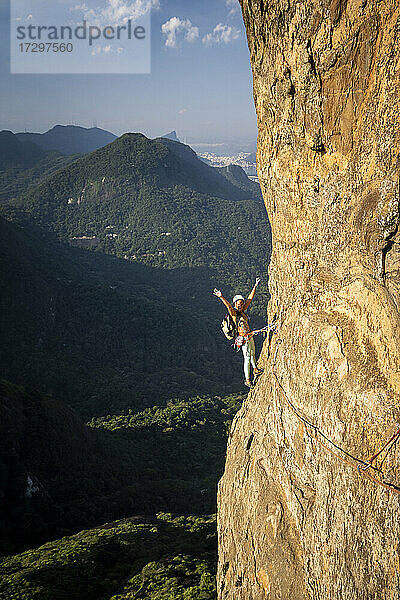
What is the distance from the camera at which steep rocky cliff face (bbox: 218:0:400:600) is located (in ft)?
23.8

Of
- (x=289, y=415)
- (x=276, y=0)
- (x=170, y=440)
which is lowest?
(x=170, y=440)

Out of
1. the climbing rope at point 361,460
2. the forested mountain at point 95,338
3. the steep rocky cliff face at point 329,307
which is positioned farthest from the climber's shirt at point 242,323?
the forested mountain at point 95,338

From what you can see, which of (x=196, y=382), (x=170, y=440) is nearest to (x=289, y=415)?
(x=170, y=440)

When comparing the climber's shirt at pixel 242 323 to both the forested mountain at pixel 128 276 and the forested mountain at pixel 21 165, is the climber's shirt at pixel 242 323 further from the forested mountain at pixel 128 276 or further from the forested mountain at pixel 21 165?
the forested mountain at pixel 21 165

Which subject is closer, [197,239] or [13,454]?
[13,454]

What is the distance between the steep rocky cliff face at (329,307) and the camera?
7.25m

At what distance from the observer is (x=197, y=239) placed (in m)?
122

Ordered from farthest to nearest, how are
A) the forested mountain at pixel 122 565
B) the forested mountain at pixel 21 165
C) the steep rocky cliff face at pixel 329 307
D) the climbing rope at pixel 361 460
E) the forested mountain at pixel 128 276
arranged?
the forested mountain at pixel 21 165 < the forested mountain at pixel 128 276 < the forested mountain at pixel 122 565 < the steep rocky cliff face at pixel 329 307 < the climbing rope at pixel 361 460

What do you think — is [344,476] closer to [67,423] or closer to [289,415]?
[289,415]

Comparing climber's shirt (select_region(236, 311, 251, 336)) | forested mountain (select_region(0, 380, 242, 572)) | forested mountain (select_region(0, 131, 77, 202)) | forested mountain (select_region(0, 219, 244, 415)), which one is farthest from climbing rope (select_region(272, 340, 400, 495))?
forested mountain (select_region(0, 131, 77, 202))

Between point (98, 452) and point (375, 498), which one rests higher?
point (375, 498)

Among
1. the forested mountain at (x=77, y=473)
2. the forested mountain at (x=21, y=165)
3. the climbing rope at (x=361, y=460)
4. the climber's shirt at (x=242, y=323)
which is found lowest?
the forested mountain at (x=77, y=473)

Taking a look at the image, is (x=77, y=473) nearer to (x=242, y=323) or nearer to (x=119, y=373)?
(x=242, y=323)

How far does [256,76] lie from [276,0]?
1.72 m
